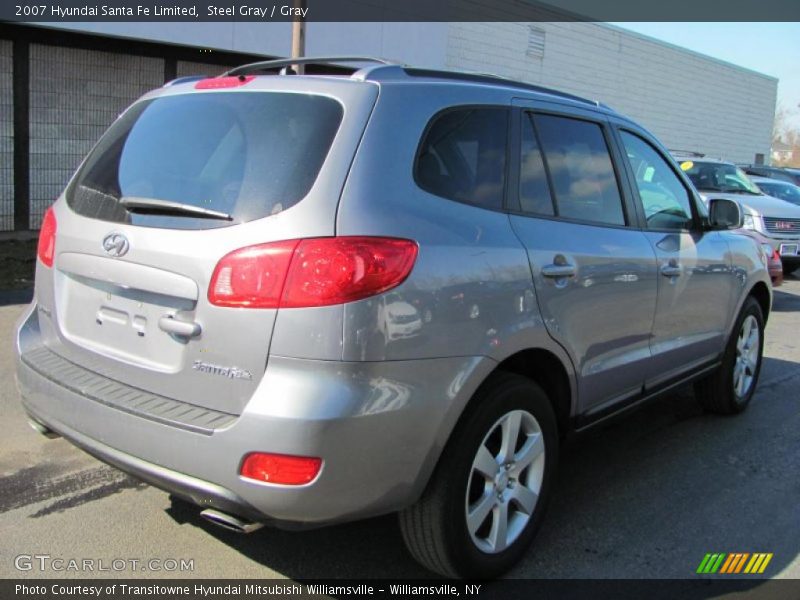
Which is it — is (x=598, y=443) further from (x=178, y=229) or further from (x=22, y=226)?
(x=22, y=226)

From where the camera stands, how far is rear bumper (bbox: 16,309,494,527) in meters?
2.33

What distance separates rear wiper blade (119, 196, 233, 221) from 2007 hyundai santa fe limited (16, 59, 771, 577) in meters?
0.01

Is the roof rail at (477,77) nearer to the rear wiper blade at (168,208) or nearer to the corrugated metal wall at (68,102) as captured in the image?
the rear wiper blade at (168,208)

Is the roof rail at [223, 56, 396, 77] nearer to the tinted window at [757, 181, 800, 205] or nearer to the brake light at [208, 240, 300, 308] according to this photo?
the brake light at [208, 240, 300, 308]

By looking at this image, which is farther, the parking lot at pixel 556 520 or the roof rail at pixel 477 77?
the parking lot at pixel 556 520

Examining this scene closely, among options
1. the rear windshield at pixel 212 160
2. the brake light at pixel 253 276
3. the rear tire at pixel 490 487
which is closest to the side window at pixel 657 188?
the rear tire at pixel 490 487

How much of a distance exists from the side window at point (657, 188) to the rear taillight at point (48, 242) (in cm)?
285

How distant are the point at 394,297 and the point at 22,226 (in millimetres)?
9898

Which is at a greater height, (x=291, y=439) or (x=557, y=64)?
(x=557, y=64)

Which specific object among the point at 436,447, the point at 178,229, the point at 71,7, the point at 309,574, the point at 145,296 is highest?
the point at 71,7

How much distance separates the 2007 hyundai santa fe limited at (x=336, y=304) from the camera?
2.37 m

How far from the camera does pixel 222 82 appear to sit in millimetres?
2984

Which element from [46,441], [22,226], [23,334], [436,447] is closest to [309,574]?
[436,447]

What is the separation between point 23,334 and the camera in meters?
3.18
